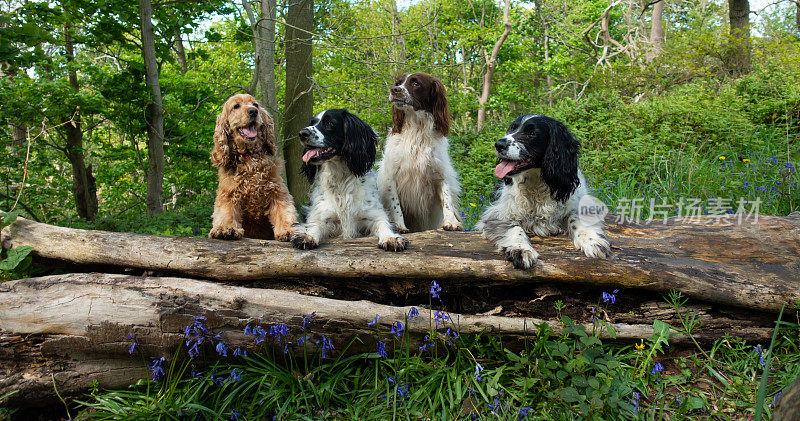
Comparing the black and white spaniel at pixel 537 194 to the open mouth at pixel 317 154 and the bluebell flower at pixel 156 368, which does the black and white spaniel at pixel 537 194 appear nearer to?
the open mouth at pixel 317 154

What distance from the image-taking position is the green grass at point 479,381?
2.57 meters

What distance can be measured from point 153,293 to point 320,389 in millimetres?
1347

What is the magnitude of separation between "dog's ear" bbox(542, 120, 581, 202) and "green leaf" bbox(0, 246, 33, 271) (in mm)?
4028

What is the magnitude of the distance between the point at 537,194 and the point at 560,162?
0.37 metres

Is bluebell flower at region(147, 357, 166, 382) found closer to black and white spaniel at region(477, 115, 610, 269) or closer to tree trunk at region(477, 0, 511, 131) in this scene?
black and white spaniel at region(477, 115, 610, 269)

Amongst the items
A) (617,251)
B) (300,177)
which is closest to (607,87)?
(300,177)

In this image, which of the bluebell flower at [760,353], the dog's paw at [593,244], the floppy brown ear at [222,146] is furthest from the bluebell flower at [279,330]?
the bluebell flower at [760,353]

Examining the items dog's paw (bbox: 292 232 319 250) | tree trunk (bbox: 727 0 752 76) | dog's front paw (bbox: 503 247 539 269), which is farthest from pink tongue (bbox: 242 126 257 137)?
tree trunk (bbox: 727 0 752 76)

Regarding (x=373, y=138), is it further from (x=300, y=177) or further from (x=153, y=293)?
(x=300, y=177)

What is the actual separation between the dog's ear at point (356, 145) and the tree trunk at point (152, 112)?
14.6ft

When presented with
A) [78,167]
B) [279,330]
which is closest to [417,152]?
[279,330]

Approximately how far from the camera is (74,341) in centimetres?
287

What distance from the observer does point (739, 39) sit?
988 cm

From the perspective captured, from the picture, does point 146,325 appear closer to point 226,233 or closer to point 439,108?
point 226,233
